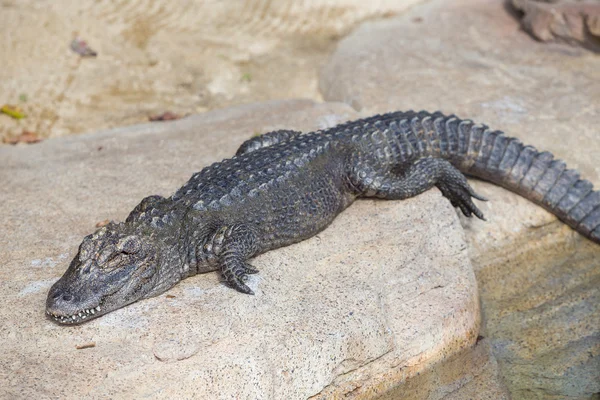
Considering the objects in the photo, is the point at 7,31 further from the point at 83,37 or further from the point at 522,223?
the point at 522,223

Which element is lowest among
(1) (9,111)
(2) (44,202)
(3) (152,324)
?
(1) (9,111)

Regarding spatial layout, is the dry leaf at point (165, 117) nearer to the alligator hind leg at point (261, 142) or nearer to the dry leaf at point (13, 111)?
A: the dry leaf at point (13, 111)

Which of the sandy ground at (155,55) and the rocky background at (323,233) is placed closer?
the rocky background at (323,233)

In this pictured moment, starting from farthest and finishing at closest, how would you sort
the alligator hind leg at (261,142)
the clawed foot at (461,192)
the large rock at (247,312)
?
the alligator hind leg at (261,142) < the clawed foot at (461,192) < the large rock at (247,312)

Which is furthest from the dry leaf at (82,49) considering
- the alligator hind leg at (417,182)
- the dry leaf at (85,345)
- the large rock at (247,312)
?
the dry leaf at (85,345)

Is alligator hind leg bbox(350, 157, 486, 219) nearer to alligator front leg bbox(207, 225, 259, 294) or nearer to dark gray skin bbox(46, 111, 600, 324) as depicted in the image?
dark gray skin bbox(46, 111, 600, 324)

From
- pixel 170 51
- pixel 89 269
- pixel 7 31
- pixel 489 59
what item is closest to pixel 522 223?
pixel 489 59
